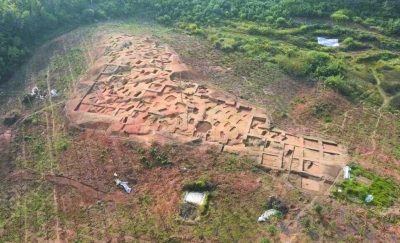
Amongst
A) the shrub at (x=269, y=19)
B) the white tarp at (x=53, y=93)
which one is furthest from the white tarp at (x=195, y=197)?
the shrub at (x=269, y=19)

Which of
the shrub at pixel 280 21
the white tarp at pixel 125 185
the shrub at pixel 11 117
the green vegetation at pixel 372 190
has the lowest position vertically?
the white tarp at pixel 125 185

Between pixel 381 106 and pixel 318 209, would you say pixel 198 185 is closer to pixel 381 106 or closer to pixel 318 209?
pixel 318 209

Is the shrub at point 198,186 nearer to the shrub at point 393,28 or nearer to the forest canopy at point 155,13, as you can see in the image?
the forest canopy at point 155,13

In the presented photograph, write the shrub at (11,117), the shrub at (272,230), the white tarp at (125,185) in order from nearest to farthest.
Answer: the shrub at (272,230) < the white tarp at (125,185) < the shrub at (11,117)

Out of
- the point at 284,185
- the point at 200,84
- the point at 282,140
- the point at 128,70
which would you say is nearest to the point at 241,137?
the point at 282,140

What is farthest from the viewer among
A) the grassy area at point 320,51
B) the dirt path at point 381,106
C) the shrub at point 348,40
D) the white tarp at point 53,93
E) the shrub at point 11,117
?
the shrub at point 348,40

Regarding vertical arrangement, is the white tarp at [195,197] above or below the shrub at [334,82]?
below

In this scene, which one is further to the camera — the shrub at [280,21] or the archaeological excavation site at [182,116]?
the shrub at [280,21]
